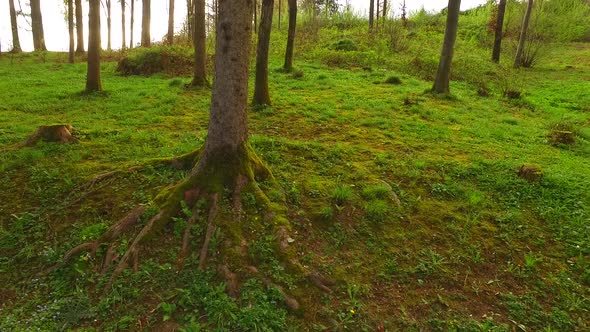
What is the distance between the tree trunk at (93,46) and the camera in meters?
12.2

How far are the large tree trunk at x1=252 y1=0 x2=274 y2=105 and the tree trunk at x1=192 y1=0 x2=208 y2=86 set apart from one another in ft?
12.5

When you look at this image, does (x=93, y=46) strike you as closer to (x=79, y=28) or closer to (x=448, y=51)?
(x=79, y=28)

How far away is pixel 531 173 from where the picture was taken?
6.96m

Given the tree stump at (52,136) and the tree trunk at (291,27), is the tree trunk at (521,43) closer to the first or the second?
the tree trunk at (291,27)

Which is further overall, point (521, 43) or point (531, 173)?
point (521, 43)

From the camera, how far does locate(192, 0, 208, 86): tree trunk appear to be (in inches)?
516

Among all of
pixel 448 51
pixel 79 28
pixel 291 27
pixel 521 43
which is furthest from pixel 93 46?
pixel 521 43

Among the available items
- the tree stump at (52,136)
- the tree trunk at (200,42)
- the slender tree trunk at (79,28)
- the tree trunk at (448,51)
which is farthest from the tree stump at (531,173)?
the slender tree trunk at (79,28)

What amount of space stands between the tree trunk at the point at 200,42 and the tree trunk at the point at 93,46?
303 cm

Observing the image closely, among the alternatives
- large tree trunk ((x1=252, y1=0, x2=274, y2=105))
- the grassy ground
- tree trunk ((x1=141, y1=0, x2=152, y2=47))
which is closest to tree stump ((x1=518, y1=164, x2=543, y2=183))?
the grassy ground

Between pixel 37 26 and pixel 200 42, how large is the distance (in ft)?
72.4

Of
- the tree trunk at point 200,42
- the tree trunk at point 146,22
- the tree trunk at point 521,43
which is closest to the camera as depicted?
the tree trunk at point 200,42

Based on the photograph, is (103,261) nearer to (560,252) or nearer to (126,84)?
(560,252)

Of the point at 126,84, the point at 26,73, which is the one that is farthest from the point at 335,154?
the point at 26,73
